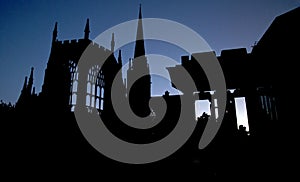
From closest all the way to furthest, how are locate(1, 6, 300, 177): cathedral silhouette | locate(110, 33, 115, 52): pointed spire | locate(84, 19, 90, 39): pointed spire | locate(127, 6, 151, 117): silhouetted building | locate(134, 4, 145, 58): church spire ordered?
locate(1, 6, 300, 177): cathedral silhouette, locate(127, 6, 151, 117): silhouetted building, locate(134, 4, 145, 58): church spire, locate(84, 19, 90, 39): pointed spire, locate(110, 33, 115, 52): pointed spire

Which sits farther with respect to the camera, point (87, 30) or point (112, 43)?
point (112, 43)

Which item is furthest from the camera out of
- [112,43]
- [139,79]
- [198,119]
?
[112,43]

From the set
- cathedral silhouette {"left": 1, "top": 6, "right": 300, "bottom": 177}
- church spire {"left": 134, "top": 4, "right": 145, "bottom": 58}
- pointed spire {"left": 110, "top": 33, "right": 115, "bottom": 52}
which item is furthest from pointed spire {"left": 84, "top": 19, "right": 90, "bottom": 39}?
church spire {"left": 134, "top": 4, "right": 145, "bottom": 58}

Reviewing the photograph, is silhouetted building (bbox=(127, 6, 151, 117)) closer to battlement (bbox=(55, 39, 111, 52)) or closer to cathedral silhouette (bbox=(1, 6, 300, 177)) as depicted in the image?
cathedral silhouette (bbox=(1, 6, 300, 177))

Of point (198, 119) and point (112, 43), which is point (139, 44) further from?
point (198, 119)

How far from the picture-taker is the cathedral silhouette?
9664 mm

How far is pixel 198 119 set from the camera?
48.3 ft

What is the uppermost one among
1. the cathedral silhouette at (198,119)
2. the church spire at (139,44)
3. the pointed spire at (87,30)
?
the pointed spire at (87,30)

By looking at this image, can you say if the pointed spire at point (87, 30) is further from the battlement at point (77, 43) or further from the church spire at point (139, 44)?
the church spire at point (139, 44)

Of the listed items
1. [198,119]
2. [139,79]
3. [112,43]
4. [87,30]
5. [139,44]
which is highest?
[87,30]

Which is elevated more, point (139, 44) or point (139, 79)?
point (139, 44)

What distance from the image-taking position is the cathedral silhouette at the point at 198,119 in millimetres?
9664

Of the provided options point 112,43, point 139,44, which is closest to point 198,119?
point 139,44

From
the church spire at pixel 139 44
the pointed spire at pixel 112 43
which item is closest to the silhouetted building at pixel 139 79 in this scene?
the church spire at pixel 139 44
